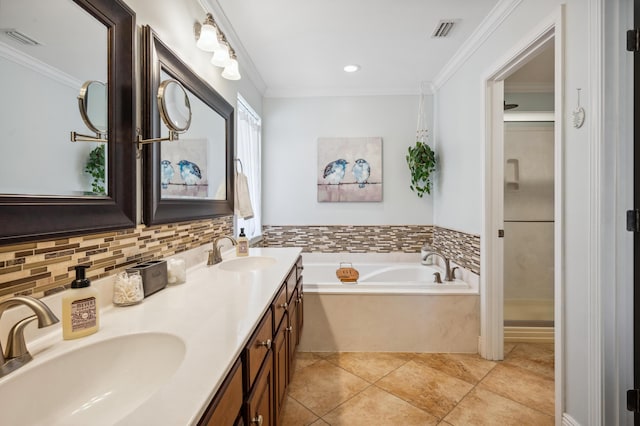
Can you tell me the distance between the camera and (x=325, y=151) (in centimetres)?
336

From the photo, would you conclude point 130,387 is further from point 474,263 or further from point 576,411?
point 474,263

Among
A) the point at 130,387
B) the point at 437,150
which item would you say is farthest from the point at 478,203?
the point at 130,387

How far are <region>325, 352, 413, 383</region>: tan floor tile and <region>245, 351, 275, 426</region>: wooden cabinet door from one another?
3.69 ft

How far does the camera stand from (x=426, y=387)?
197 cm

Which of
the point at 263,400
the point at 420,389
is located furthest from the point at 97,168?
the point at 420,389

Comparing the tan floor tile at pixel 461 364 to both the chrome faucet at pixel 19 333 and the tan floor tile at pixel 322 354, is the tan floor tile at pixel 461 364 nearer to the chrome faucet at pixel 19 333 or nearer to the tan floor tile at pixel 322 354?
the tan floor tile at pixel 322 354

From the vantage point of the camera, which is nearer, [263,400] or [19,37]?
[19,37]

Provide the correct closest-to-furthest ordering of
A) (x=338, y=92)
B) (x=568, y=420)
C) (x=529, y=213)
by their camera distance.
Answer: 1. (x=568, y=420)
2. (x=529, y=213)
3. (x=338, y=92)

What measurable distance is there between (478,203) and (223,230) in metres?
1.96

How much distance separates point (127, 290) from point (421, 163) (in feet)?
9.15

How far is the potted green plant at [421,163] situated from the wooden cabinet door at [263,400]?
250 cm

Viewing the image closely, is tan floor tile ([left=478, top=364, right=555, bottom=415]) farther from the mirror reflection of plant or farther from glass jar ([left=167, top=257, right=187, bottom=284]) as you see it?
the mirror reflection of plant

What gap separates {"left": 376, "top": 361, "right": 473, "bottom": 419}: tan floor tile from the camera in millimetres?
1811

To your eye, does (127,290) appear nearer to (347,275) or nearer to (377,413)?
(377,413)
